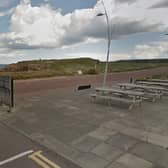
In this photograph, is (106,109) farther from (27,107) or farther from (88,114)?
(27,107)

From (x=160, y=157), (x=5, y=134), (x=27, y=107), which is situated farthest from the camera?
(x=27, y=107)

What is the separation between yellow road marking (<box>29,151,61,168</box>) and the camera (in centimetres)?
331

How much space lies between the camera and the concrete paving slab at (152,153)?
334 centimetres

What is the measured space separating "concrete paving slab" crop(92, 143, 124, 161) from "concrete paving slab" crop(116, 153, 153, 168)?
15cm

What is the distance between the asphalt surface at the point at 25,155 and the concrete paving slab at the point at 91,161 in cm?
18

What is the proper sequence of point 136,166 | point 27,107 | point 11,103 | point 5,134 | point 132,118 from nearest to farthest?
1. point 136,166
2. point 5,134
3. point 132,118
4. point 11,103
5. point 27,107

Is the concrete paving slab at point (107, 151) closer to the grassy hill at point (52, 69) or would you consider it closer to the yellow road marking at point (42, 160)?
the yellow road marking at point (42, 160)

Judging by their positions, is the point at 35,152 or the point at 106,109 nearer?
the point at 35,152

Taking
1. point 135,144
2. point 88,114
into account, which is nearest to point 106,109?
point 88,114

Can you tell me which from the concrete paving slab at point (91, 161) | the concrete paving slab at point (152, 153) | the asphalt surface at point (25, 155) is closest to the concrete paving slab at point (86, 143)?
the concrete paving slab at point (91, 161)

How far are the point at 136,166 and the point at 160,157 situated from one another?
0.62 metres

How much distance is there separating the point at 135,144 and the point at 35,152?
7.22 feet

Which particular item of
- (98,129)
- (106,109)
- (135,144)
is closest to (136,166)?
(135,144)

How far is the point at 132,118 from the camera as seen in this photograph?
19.6ft
